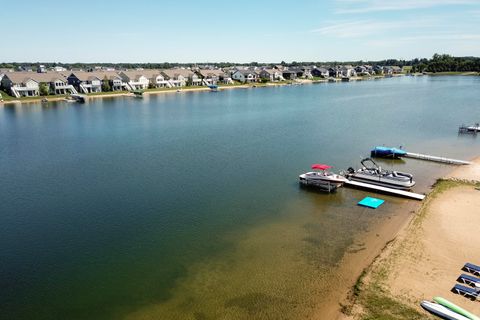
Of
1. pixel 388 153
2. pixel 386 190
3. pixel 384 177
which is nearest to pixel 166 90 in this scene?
pixel 388 153

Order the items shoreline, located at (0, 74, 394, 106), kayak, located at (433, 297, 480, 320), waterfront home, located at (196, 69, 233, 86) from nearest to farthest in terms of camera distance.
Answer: kayak, located at (433, 297, 480, 320) → shoreline, located at (0, 74, 394, 106) → waterfront home, located at (196, 69, 233, 86)

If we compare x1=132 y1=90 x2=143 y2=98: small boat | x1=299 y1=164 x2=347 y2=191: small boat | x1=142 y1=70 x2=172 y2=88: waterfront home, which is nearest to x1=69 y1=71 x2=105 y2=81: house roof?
x1=132 y1=90 x2=143 y2=98: small boat

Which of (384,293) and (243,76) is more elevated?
(243,76)

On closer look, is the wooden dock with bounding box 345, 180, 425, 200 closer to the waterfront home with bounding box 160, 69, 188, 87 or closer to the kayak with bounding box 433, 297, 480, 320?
the kayak with bounding box 433, 297, 480, 320

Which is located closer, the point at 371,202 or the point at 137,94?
the point at 371,202

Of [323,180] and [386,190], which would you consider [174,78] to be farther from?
[386,190]

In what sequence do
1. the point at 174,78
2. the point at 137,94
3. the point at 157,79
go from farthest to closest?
the point at 174,78 < the point at 157,79 < the point at 137,94

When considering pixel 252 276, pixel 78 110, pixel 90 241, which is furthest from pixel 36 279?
pixel 78 110
